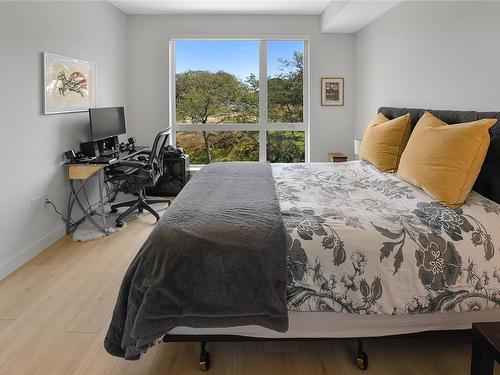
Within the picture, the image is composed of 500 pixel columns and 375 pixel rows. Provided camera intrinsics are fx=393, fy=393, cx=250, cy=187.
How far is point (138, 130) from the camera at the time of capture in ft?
18.4

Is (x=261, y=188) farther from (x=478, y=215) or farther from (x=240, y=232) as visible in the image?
(x=478, y=215)

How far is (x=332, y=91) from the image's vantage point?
18.4 feet

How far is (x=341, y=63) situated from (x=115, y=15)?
309cm

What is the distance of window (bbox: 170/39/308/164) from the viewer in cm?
561

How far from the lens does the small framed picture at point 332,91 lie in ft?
18.3

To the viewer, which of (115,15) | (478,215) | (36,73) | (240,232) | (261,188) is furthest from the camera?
(115,15)

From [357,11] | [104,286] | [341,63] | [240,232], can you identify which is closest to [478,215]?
[240,232]

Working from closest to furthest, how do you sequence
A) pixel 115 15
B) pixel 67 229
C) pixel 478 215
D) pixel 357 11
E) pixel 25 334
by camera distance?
pixel 478 215
pixel 25 334
pixel 67 229
pixel 357 11
pixel 115 15

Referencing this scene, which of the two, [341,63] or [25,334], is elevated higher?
[341,63]

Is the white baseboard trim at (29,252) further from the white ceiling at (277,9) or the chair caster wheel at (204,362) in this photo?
the white ceiling at (277,9)

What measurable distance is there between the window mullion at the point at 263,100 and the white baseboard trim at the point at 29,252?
2973mm

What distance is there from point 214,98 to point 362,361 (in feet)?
14.9

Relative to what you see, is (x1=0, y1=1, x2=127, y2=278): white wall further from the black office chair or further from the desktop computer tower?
the desktop computer tower

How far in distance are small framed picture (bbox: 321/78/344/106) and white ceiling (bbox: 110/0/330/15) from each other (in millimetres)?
928
